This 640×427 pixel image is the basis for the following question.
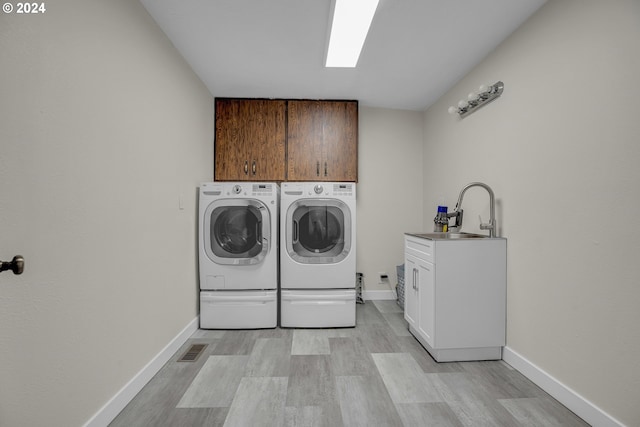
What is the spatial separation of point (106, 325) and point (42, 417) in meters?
0.42

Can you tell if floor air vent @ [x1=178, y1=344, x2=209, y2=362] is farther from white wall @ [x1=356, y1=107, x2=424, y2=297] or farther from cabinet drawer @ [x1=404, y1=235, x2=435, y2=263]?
white wall @ [x1=356, y1=107, x2=424, y2=297]

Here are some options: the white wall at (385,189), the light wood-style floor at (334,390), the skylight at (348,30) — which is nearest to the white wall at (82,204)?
the light wood-style floor at (334,390)

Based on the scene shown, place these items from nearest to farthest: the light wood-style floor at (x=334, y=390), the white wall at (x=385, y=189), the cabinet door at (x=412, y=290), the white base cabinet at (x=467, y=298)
Result: the light wood-style floor at (x=334, y=390) < the white base cabinet at (x=467, y=298) < the cabinet door at (x=412, y=290) < the white wall at (x=385, y=189)

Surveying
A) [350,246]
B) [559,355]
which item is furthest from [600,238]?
[350,246]

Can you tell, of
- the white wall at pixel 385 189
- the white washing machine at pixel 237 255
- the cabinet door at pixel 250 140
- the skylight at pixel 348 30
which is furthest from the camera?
the white wall at pixel 385 189

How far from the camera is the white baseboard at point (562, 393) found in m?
1.44

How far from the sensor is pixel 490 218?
2.24 meters

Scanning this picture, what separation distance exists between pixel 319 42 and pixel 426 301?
202 cm

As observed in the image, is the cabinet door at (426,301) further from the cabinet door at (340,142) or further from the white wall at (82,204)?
the white wall at (82,204)

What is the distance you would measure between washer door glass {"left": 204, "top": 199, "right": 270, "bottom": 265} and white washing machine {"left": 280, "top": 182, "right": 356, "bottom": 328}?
7.3 inches

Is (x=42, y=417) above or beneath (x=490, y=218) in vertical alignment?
beneath

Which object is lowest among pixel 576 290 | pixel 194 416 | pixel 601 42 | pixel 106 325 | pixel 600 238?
pixel 194 416

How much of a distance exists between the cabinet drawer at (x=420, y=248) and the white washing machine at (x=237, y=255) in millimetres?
1166

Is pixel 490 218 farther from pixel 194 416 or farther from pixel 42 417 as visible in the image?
pixel 42 417
